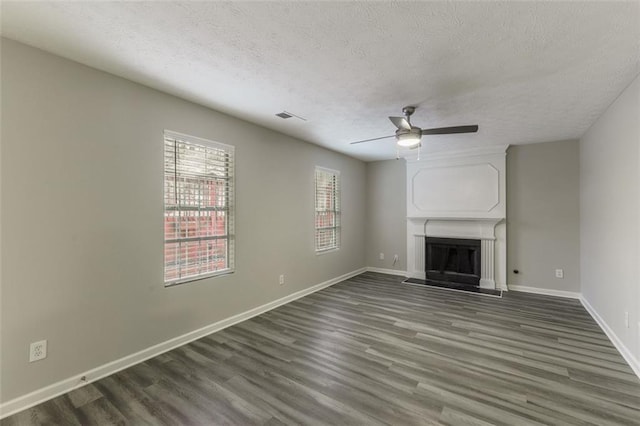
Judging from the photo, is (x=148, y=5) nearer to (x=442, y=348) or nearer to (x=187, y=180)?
(x=187, y=180)

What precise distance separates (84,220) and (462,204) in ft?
18.4

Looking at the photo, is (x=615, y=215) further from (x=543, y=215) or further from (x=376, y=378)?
(x=376, y=378)

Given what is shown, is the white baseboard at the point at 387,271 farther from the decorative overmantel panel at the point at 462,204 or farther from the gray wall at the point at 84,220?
the gray wall at the point at 84,220

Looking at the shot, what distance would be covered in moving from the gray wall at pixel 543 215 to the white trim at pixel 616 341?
0.79 m

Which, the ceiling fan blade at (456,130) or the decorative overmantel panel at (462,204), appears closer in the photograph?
the ceiling fan blade at (456,130)

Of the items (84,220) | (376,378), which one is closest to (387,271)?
(376,378)

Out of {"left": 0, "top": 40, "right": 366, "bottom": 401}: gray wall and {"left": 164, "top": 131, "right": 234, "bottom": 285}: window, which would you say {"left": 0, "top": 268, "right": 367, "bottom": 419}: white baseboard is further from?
{"left": 164, "top": 131, "right": 234, "bottom": 285}: window

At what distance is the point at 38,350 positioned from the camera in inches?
82.4

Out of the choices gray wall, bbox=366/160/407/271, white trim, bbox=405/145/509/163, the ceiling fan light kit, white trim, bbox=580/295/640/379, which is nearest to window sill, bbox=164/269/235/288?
the ceiling fan light kit

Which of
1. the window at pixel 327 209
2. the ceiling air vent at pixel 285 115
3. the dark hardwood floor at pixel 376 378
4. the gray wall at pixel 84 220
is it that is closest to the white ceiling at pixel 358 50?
the ceiling air vent at pixel 285 115

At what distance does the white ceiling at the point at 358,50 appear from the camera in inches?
66.1

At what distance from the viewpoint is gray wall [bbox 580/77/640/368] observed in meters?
2.46

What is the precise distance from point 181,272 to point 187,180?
1.00 metres

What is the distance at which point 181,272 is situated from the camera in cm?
303
